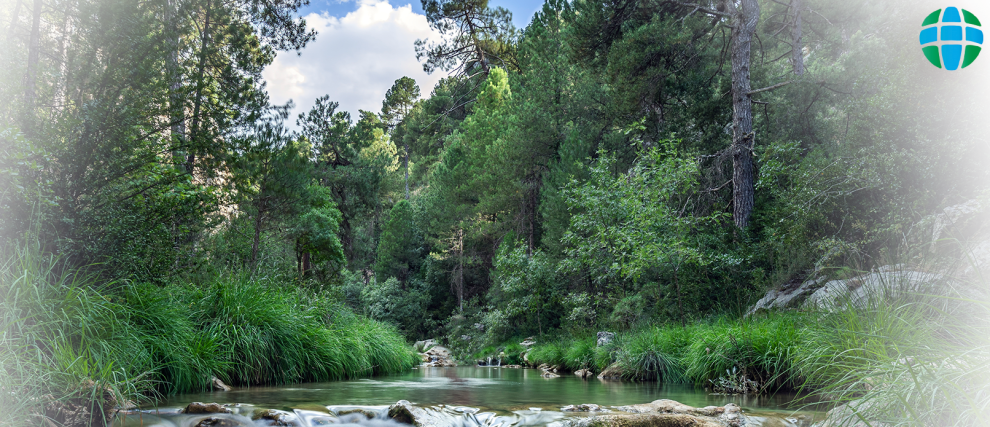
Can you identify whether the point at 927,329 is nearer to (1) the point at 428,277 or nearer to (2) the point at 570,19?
(2) the point at 570,19

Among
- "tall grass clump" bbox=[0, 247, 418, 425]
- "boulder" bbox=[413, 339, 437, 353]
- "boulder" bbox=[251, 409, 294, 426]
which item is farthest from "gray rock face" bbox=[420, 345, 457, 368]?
"boulder" bbox=[251, 409, 294, 426]

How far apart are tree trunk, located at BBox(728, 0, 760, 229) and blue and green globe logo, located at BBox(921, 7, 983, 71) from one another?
5928 mm

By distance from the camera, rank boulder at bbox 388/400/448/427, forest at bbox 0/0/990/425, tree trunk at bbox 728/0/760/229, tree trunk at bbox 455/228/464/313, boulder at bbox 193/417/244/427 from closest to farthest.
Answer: boulder at bbox 193/417/244/427 → forest at bbox 0/0/990/425 → boulder at bbox 388/400/448/427 → tree trunk at bbox 728/0/760/229 → tree trunk at bbox 455/228/464/313

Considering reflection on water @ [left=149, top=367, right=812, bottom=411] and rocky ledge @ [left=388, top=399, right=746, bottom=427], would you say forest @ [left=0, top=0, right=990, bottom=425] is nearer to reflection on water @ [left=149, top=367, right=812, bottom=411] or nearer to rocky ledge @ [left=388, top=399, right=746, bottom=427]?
reflection on water @ [left=149, top=367, right=812, bottom=411]

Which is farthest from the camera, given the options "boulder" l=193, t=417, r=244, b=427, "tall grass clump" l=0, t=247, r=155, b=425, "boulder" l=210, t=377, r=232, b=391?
"boulder" l=210, t=377, r=232, b=391

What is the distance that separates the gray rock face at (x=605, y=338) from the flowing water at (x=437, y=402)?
313 centimetres

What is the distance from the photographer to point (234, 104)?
1206 cm

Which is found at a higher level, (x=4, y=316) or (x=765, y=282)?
(x=765, y=282)

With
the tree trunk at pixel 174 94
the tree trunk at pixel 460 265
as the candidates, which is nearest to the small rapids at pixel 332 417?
the tree trunk at pixel 174 94

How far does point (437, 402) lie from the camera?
5.78 m

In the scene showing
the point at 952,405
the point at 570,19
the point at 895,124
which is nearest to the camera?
the point at 952,405

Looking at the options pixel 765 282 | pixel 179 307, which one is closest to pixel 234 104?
pixel 179 307

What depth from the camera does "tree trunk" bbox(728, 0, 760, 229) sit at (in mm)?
12234

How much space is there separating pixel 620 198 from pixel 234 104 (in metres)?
9.04
